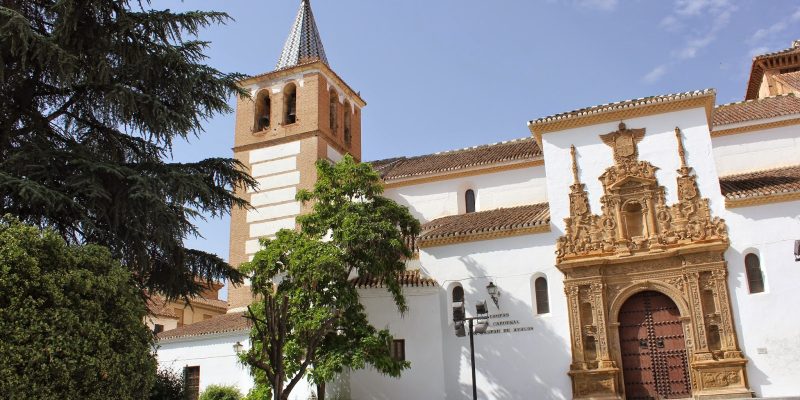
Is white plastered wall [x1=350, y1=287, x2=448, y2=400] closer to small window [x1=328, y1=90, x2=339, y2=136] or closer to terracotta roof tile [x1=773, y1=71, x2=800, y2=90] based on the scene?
small window [x1=328, y1=90, x2=339, y2=136]

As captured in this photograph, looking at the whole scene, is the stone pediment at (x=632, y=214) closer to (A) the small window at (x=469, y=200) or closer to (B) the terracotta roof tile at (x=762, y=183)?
(B) the terracotta roof tile at (x=762, y=183)

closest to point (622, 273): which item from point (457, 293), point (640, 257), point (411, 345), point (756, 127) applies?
point (640, 257)

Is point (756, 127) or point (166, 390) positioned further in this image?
point (756, 127)

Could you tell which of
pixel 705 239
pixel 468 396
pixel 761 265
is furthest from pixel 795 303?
pixel 468 396

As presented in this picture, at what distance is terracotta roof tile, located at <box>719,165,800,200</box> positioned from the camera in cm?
1689

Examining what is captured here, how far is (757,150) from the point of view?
68.6ft

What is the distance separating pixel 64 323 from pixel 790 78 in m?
24.6

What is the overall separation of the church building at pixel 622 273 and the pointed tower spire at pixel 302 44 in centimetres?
1063

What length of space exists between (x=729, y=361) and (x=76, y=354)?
13.7 meters

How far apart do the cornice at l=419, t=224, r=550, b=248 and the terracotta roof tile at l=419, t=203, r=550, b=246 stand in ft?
0.11

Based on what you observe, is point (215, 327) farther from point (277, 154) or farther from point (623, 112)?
point (623, 112)

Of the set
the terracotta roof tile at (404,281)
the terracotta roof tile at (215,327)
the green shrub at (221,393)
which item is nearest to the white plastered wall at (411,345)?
the terracotta roof tile at (404,281)

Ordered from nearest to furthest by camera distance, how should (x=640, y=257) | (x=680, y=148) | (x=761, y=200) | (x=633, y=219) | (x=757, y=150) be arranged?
→ (x=761, y=200) → (x=640, y=257) → (x=680, y=148) → (x=633, y=219) → (x=757, y=150)

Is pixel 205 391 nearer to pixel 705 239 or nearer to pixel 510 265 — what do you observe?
pixel 510 265
